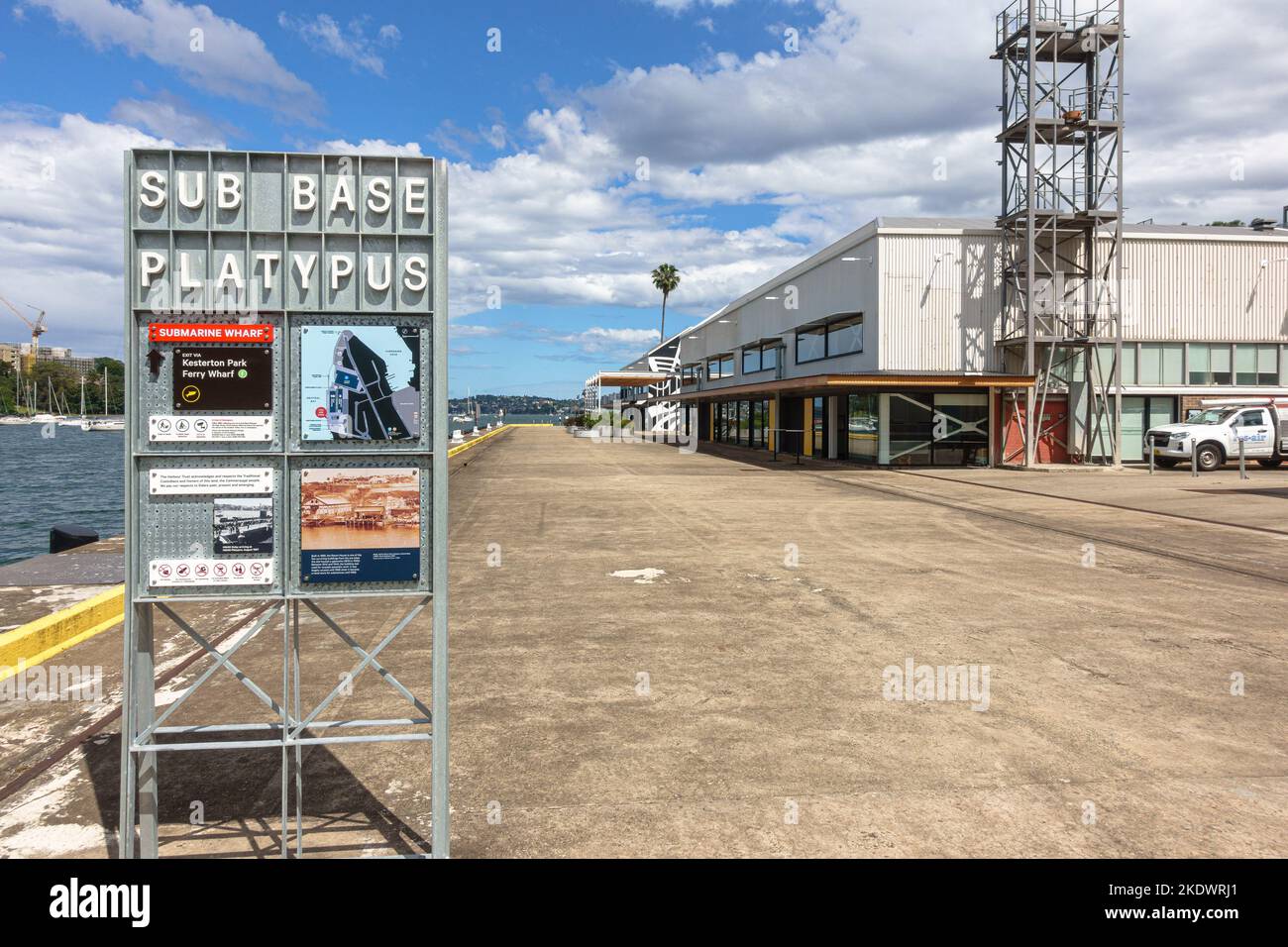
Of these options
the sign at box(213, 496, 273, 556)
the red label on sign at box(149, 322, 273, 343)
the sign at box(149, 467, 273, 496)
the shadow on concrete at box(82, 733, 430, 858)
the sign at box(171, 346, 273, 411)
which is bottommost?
the shadow on concrete at box(82, 733, 430, 858)

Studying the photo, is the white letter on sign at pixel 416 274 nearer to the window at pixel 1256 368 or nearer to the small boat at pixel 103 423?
the window at pixel 1256 368

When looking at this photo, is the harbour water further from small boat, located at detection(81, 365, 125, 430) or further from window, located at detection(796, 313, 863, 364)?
small boat, located at detection(81, 365, 125, 430)

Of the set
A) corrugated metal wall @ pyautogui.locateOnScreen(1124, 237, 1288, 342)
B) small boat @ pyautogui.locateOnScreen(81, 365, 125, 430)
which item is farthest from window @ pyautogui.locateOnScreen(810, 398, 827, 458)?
small boat @ pyautogui.locateOnScreen(81, 365, 125, 430)

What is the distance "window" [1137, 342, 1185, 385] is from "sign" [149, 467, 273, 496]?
36.5m

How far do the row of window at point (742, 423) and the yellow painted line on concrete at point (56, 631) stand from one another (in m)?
40.4

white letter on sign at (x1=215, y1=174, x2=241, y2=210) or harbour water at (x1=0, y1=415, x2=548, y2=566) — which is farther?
harbour water at (x1=0, y1=415, x2=548, y2=566)

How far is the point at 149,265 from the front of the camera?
3.99 metres

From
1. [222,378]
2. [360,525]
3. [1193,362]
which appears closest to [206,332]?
[222,378]

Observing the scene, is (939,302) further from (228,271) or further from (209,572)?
(209,572)

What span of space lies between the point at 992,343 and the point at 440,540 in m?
32.2

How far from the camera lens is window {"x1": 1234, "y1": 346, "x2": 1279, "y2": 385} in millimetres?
34219

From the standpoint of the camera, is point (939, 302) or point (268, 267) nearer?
point (268, 267)

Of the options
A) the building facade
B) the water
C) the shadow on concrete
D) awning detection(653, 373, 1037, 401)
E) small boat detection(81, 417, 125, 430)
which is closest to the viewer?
the shadow on concrete

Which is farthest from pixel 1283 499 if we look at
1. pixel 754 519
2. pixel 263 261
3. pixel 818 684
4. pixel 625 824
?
pixel 263 261
